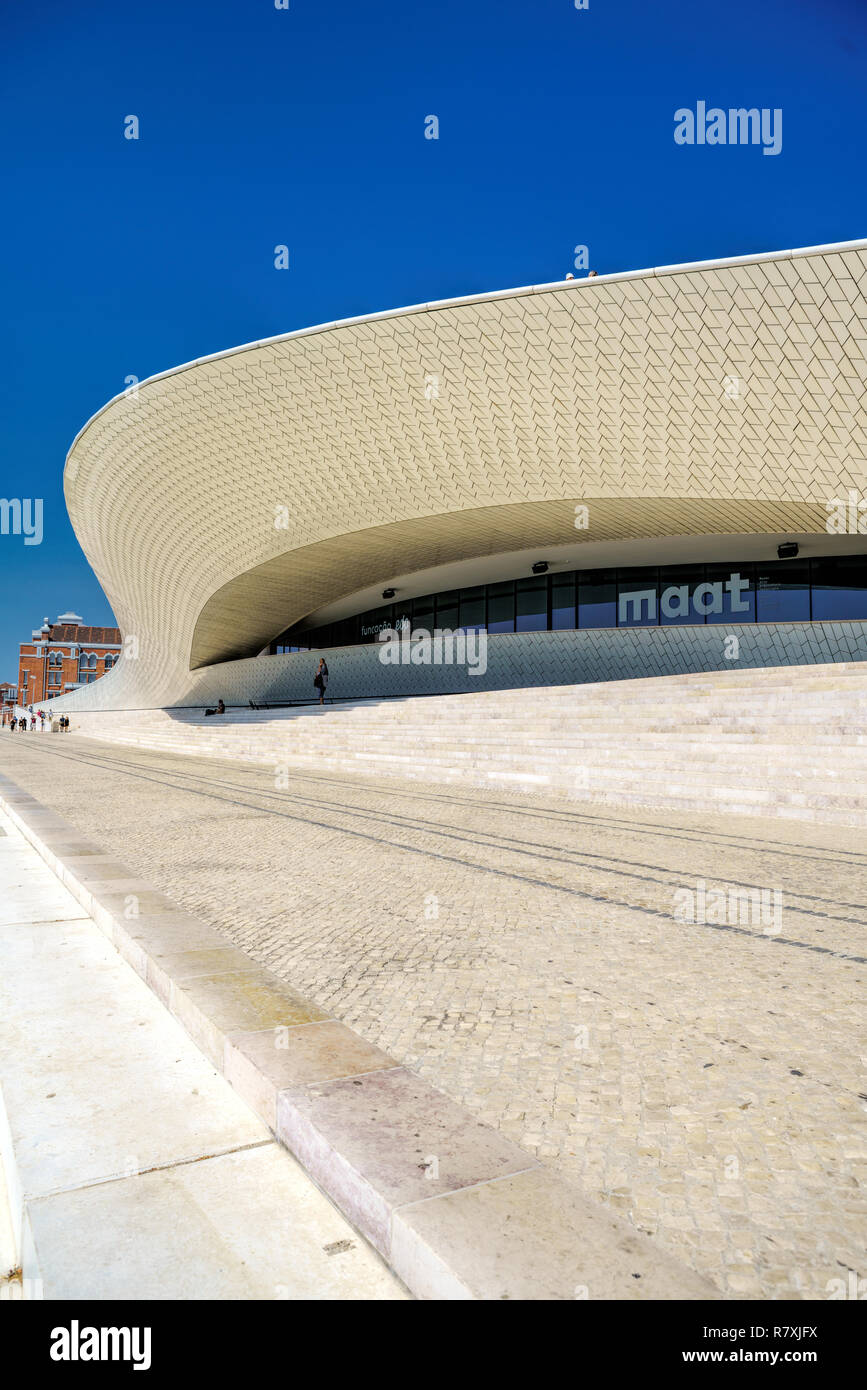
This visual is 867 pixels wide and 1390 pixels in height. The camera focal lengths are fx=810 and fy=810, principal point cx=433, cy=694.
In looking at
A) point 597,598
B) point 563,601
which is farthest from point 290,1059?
point 563,601

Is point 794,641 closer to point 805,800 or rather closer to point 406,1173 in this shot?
point 805,800

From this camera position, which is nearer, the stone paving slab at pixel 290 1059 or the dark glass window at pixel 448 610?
the stone paving slab at pixel 290 1059

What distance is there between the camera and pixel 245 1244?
1604mm

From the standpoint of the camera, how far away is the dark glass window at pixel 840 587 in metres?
21.7

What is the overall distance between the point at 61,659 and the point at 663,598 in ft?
297

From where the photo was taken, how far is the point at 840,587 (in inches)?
864

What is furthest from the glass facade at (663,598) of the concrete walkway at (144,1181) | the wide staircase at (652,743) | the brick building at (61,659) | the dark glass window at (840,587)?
the brick building at (61,659)

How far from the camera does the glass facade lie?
22.0 m

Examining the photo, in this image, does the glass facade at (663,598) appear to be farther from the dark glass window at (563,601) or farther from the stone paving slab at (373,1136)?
the stone paving slab at (373,1136)

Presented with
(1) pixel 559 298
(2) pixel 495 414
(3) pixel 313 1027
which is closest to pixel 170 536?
(2) pixel 495 414

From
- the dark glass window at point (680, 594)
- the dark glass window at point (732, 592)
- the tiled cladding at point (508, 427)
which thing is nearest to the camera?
the tiled cladding at point (508, 427)

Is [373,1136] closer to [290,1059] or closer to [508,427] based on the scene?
[290,1059]

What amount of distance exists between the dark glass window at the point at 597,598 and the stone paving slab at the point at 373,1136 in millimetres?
23370

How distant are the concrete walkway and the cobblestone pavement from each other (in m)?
0.49
